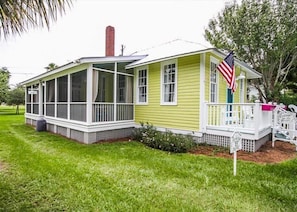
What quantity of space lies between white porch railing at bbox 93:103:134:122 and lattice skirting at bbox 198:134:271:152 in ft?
12.1

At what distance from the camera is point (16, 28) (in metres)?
2.22

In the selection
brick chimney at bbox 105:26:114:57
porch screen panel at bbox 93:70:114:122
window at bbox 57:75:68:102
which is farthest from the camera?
brick chimney at bbox 105:26:114:57

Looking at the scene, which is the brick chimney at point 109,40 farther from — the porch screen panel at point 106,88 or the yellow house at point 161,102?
the porch screen panel at point 106,88

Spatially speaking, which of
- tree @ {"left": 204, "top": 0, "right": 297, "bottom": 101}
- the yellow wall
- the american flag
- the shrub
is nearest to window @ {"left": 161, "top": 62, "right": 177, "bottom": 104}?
the yellow wall

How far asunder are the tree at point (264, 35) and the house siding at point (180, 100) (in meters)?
10.7

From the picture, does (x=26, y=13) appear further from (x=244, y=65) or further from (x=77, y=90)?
(x=244, y=65)

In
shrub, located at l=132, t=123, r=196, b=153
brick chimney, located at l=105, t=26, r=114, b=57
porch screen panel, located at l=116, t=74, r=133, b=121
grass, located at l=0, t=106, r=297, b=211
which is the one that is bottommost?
grass, located at l=0, t=106, r=297, b=211

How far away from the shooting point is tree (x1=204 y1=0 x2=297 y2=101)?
50.3 feet

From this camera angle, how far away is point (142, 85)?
10.2 metres

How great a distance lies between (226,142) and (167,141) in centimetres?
207

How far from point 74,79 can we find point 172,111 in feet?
19.6

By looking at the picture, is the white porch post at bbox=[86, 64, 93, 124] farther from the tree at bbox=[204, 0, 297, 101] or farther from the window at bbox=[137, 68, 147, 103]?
the tree at bbox=[204, 0, 297, 101]

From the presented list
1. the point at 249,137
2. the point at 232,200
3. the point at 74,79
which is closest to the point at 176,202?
the point at 232,200

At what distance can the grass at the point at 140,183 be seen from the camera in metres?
3.43
